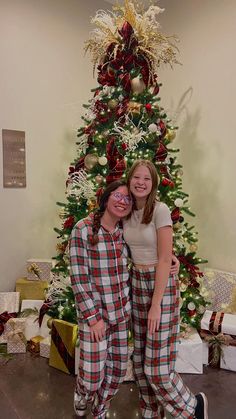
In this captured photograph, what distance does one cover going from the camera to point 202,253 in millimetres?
3043

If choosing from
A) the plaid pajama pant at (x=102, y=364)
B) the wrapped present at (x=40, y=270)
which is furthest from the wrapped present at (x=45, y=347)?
the plaid pajama pant at (x=102, y=364)

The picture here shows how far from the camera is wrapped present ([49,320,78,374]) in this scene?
2242mm

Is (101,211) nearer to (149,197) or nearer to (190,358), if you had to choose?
(149,197)

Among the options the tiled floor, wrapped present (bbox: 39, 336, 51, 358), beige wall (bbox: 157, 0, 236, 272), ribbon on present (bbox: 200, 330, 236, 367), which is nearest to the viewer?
the tiled floor

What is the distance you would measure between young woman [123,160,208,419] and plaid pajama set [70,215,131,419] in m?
0.07

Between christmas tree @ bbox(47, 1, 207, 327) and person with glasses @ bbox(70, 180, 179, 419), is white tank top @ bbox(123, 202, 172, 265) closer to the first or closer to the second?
person with glasses @ bbox(70, 180, 179, 419)

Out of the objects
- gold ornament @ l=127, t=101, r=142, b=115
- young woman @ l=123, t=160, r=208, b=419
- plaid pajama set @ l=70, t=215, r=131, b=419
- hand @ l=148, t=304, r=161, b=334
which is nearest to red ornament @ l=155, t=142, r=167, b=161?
gold ornament @ l=127, t=101, r=142, b=115

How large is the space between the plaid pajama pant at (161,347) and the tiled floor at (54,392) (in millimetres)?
409

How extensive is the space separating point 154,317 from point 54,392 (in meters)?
1.04

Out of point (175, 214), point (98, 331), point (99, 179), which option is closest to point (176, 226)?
point (175, 214)

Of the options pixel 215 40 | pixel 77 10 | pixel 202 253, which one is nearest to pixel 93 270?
pixel 202 253

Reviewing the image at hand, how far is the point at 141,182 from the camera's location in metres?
1.51

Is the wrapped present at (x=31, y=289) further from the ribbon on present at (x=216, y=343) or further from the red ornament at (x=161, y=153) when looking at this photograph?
the red ornament at (x=161, y=153)

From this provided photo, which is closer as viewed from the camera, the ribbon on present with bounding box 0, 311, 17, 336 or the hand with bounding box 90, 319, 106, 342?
the hand with bounding box 90, 319, 106, 342
